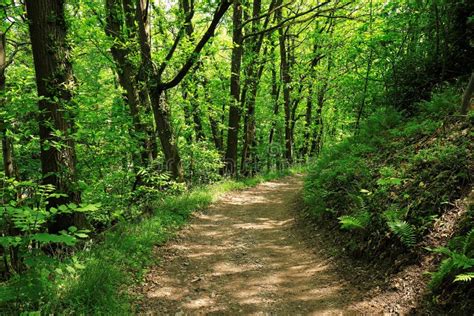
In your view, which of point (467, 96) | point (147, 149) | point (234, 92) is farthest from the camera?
point (234, 92)

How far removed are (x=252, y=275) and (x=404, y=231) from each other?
2.62 meters

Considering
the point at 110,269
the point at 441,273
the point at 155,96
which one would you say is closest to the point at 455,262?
the point at 441,273

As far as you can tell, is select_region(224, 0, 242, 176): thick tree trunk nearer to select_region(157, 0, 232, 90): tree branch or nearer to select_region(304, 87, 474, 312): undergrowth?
select_region(157, 0, 232, 90): tree branch

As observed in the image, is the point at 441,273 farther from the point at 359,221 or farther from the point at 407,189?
the point at 407,189

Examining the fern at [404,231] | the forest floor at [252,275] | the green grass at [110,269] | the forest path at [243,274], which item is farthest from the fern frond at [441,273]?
the green grass at [110,269]

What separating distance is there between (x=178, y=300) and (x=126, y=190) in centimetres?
466

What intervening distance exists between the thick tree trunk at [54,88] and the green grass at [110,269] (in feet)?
3.70

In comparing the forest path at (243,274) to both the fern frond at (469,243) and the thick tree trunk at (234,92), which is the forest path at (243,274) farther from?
the thick tree trunk at (234,92)

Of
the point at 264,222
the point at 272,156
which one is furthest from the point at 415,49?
the point at 272,156

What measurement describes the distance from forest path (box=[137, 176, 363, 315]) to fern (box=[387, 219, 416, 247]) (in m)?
1.03

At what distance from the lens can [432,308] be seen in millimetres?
3414

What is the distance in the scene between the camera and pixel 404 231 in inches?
170

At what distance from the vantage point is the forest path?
439cm

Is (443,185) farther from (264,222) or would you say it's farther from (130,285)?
(130,285)
